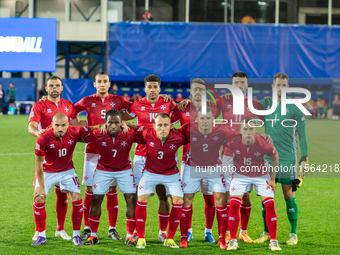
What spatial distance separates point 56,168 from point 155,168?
116 centimetres

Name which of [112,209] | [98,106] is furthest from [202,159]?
[98,106]

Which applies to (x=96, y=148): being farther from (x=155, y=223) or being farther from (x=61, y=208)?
(x=155, y=223)

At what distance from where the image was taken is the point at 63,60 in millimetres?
29344

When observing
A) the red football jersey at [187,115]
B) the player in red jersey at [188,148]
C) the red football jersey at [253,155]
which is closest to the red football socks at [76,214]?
the player in red jersey at [188,148]

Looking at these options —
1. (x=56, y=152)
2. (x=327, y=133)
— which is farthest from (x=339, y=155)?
(x=56, y=152)

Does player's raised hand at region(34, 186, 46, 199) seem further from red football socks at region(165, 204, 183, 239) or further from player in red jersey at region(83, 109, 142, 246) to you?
red football socks at region(165, 204, 183, 239)

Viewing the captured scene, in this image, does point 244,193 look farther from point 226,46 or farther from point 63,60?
point 63,60

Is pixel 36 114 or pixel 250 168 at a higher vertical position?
pixel 36 114

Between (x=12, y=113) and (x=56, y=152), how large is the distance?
2291 cm

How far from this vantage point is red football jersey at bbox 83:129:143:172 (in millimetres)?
4996

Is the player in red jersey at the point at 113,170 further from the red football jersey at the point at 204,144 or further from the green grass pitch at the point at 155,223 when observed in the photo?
the red football jersey at the point at 204,144

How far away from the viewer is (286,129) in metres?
5.09

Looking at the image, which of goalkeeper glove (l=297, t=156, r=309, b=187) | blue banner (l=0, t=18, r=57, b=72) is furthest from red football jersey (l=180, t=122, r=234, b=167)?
blue banner (l=0, t=18, r=57, b=72)

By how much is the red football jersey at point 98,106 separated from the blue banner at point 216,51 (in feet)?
67.7
